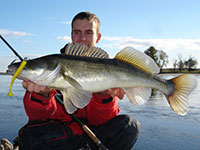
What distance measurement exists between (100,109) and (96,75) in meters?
0.99

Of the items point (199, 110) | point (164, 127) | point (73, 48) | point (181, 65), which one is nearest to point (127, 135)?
point (73, 48)

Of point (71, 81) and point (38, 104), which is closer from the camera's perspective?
point (71, 81)

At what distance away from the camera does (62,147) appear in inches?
139

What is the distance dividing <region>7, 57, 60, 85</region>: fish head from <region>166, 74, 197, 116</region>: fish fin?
5.18 feet

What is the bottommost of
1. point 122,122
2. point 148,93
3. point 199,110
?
point 199,110

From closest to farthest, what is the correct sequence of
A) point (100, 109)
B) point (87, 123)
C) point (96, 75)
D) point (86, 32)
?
point (96, 75) → point (100, 109) → point (87, 123) → point (86, 32)

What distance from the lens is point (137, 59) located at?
300cm

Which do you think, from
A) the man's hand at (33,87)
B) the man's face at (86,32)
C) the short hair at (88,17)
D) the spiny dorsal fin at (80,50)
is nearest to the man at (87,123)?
the man's hand at (33,87)

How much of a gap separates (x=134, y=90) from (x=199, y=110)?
5927mm

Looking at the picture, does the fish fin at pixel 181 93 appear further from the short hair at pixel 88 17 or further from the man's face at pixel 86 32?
the short hair at pixel 88 17

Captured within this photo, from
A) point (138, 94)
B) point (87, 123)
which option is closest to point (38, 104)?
point (87, 123)

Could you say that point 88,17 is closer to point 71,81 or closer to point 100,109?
point 100,109

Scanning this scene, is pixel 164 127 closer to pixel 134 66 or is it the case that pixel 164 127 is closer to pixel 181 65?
pixel 134 66

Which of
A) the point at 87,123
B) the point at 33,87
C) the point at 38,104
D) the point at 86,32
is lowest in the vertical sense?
the point at 87,123
